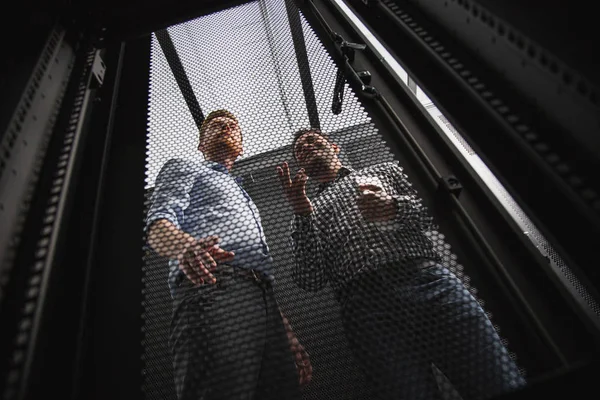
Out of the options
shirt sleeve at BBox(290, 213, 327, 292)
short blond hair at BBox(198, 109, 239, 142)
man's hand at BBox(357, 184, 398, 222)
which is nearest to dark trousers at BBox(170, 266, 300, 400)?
shirt sleeve at BBox(290, 213, 327, 292)

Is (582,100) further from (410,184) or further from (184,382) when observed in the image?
(184,382)

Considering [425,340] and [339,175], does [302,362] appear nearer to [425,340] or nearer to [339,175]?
[425,340]

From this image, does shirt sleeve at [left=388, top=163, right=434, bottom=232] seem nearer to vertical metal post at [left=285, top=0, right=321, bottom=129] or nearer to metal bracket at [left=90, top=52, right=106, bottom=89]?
vertical metal post at [left=285, top=0, right=321, bottom=129]

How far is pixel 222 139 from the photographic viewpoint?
1010 millimetres

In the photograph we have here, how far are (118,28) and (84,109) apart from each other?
0.62 metres

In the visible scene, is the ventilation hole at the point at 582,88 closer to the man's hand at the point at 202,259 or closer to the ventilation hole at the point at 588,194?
the ventilation hole at the point at 588,194

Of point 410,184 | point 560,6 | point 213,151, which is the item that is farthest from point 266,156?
point 560,6

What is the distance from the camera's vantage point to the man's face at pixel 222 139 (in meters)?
0.99

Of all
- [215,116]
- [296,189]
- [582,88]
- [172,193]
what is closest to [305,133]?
[296,189]

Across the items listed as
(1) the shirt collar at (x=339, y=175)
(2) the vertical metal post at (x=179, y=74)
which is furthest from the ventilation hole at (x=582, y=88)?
(2) the vertical metal post at (x=179, y=74)

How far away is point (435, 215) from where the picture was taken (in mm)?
854

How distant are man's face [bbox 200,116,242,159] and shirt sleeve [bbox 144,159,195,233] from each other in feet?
0.32

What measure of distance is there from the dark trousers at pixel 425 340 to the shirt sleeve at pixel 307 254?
148 mm

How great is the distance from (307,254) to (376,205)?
0.81 ft
